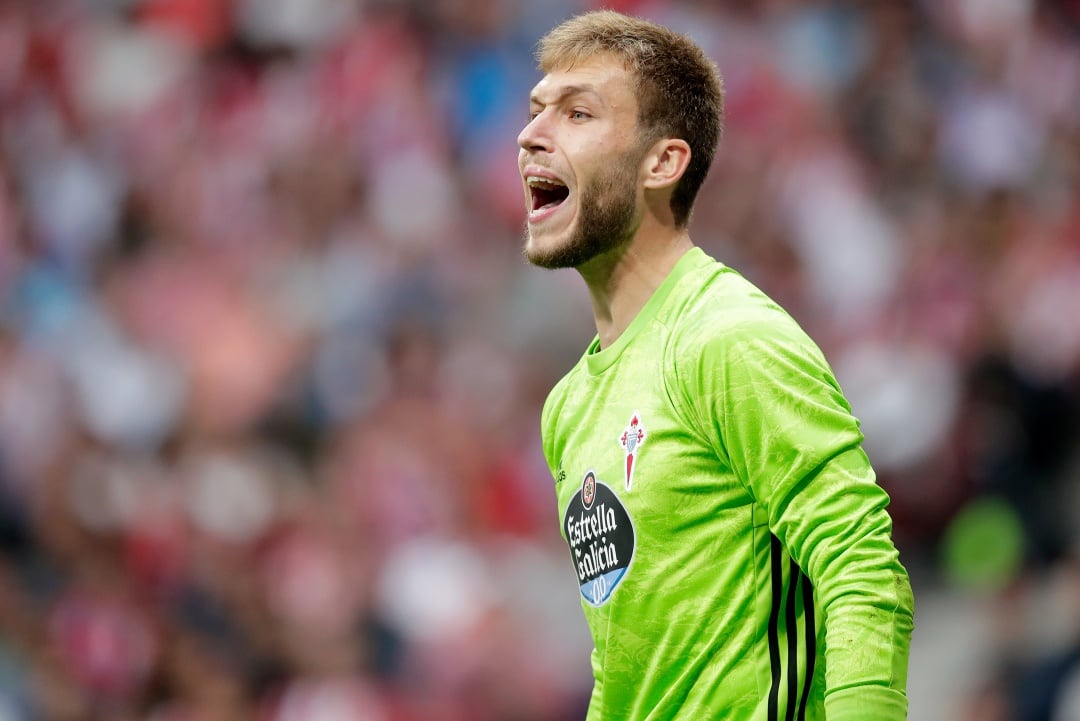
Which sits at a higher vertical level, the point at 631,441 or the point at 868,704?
the point at 631,441

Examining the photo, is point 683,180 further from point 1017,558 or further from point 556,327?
point 556,327

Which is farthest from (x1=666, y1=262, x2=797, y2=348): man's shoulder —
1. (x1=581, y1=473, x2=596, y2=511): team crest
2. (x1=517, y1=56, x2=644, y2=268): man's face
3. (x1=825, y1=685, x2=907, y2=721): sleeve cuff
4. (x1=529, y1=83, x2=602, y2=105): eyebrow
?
(x1=825, y1=685, x2=907, y2=721): sleeve cuff

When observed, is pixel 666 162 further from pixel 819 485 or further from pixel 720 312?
pixel 819 485

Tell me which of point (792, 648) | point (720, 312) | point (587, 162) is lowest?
point (792, 648)

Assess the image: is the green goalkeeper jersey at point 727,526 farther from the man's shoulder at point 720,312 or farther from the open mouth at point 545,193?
the open mouth at point 545,193

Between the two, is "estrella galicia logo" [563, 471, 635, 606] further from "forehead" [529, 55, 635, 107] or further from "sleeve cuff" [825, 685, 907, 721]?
"forehead" [529, 55, 635, 107]

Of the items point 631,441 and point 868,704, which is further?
point 631,441

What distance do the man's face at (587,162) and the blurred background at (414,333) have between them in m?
2.93

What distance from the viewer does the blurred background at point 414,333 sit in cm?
646

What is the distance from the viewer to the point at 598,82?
10.4ft

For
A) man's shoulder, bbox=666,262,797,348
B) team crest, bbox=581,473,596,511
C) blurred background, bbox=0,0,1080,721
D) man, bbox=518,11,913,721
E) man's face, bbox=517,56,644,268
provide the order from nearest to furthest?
man, bbox=518,11,913,721
man's shoulder, bbox=666,262,797,348
team crest, bbox=581,473,596,511
man's face, bbox=517,56,644,268
blurred background, bbox=0,0,1080,721

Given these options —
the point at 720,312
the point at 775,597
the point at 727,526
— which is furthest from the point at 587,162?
the point at 775,597

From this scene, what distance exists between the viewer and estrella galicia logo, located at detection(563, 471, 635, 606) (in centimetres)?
292

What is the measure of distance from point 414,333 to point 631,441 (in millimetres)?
5195
